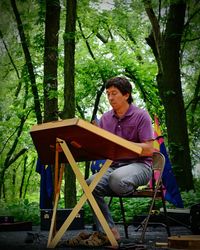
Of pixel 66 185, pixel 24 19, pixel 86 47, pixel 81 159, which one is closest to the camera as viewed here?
pixel 81 159

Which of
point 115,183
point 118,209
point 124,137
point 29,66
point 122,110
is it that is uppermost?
point 29,66

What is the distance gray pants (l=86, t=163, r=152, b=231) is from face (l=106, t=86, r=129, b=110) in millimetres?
487

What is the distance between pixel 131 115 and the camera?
3760 millimetres

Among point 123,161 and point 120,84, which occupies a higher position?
point 120,84

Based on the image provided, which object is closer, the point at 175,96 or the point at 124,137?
the point at 124,137

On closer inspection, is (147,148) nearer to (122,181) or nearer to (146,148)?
(146,148)

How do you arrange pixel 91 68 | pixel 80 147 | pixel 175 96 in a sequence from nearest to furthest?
pixel 80 147 < pixel 175 96 < pixel 91 68

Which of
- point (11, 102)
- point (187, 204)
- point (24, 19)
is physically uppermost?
point (24, 19)

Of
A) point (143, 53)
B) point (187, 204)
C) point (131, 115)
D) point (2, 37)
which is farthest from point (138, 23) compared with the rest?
point (131, 115)

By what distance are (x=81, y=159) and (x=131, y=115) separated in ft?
1.67

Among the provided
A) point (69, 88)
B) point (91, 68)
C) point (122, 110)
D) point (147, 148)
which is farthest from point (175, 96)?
point (147, 148)

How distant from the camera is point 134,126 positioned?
3.70 metres

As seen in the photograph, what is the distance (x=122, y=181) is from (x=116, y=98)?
69 cm

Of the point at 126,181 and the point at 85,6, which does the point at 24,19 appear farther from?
the point at 126,181
